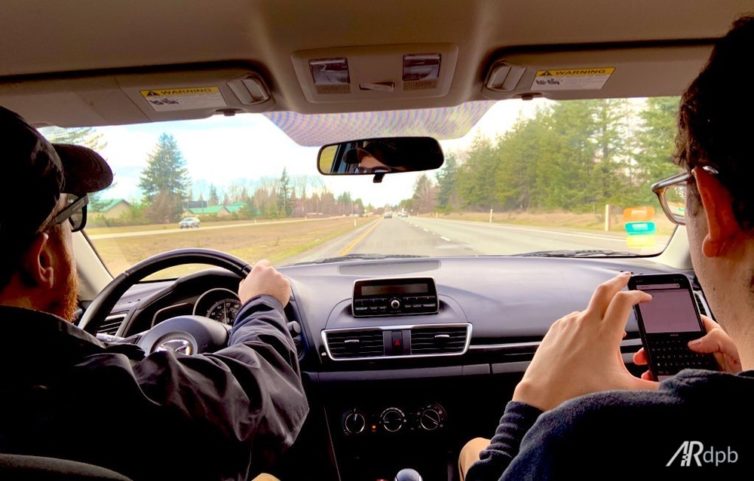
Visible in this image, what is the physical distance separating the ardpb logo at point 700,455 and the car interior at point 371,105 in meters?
2.02

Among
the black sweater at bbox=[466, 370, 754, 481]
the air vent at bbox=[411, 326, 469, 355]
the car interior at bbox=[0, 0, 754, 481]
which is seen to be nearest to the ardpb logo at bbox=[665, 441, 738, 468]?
the black sweater at bbox=[466, 370, 754, 481]

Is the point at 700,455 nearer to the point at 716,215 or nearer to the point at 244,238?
the point at 716,215

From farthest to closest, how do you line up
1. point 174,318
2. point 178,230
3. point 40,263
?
point 178,230, point 174,318, point 40,263

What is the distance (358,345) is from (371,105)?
1529 mm

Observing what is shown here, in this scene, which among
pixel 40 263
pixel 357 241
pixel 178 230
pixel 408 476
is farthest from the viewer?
pixel 357 241

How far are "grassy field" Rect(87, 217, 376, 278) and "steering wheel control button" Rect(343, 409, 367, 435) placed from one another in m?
1.22

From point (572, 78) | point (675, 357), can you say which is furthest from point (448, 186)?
point (675, 357)

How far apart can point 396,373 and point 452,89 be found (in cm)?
183

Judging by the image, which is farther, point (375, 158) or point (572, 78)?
point (375, 158)

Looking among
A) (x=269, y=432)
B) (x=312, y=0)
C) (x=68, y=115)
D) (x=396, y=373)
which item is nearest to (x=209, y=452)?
(x=269, y=432)

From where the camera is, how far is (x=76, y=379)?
1.35m

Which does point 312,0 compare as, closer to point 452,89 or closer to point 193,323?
point 452,89

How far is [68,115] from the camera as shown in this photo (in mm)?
3391

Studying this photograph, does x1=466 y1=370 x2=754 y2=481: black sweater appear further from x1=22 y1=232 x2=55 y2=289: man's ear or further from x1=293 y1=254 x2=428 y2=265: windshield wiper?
x1=293 y1=254 x2=428 y2=265: windshield wiper
